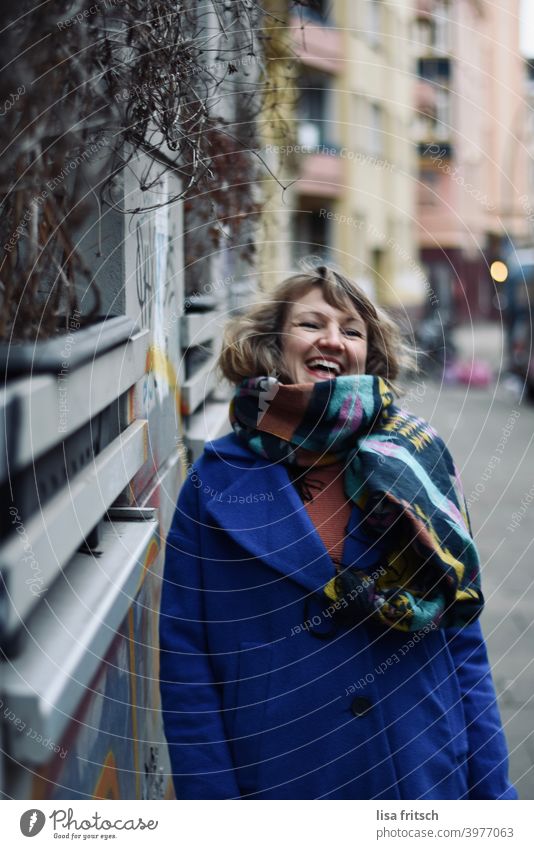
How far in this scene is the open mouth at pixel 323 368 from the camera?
222 centimetres

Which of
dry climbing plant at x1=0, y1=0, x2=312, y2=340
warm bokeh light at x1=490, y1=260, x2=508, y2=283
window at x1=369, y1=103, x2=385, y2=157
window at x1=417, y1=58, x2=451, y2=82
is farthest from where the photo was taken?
window at x1=369, y1=103, x2=385, y2=157

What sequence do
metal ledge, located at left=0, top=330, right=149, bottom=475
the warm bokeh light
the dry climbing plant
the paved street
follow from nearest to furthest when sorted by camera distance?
1. metal ledge, located at left=0, top=330, right=149, bottom=475
2. the dry climbing plant
3. the paved street
4. the warm bokeh light

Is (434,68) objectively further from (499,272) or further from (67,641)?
(67,641)

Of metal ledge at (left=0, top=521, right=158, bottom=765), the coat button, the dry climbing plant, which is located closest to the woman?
the coat button

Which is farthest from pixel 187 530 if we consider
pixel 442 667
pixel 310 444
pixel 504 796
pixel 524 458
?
pixel 524 458

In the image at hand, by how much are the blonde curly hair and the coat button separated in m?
0.70

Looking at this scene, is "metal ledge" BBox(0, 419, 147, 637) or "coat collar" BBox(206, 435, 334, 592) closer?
"metal ledge" BBox(0, 419, 147, 637)

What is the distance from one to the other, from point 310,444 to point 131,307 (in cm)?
62

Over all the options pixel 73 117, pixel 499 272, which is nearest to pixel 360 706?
pixel 73 117

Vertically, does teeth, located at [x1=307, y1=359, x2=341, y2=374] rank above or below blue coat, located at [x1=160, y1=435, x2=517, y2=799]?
above

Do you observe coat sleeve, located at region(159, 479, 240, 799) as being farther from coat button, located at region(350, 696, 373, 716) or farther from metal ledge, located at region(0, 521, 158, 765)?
coat button, located at region(350, 696, 373, 716)

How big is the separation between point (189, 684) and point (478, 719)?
603 mm

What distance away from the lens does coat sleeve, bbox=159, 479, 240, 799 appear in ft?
6.73

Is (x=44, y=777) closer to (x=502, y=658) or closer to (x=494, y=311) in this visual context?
(x=502, y=658)
